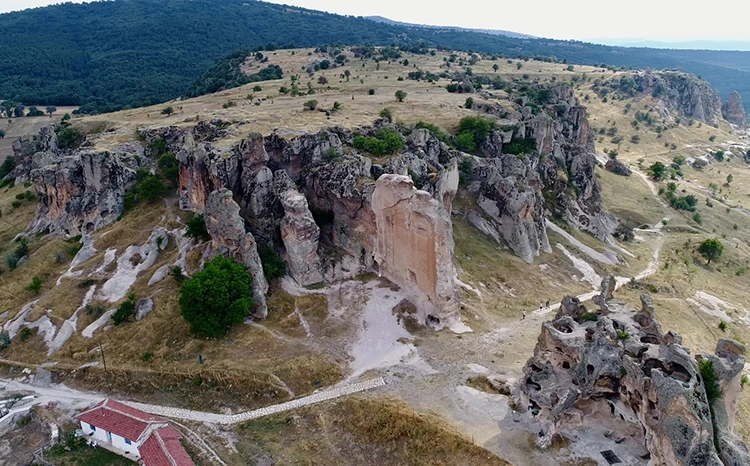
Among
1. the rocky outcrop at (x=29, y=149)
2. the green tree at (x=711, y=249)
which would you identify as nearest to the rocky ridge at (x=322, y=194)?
the rocky outcrop at (x=29, y=149)

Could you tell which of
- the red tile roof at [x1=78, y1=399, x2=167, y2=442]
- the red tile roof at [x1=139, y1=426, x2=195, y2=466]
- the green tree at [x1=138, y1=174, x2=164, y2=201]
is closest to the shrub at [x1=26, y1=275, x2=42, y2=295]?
the green tree at [x1=138, y1=174, x2=164, y2=201]

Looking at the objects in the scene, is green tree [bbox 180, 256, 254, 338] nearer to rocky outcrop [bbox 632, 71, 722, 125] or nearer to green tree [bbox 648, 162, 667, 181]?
green tree [bbox 648, 162, 667, 181]

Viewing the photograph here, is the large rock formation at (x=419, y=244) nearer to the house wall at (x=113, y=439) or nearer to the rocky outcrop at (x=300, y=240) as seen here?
the rocky outcrop at (x=300, y=240)

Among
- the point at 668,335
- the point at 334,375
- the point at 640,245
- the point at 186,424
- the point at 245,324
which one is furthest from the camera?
the point at 640,245

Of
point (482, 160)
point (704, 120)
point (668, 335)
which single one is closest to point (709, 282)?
point (482, 160)

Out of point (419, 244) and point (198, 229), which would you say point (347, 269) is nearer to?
point (419, 244)

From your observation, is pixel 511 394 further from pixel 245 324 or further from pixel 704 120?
pixel 704 120

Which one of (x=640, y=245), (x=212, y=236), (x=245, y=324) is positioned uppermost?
(x=212, y=236)
